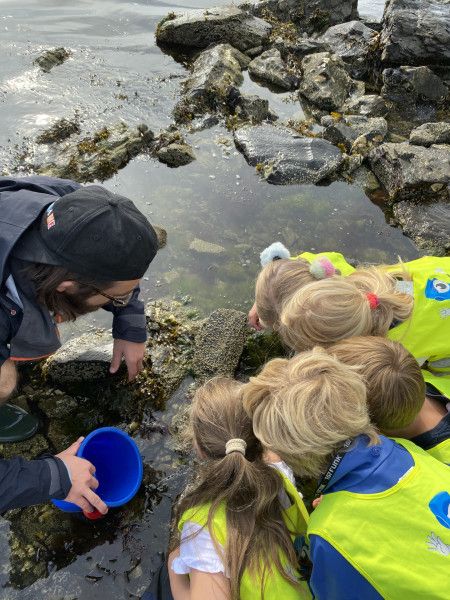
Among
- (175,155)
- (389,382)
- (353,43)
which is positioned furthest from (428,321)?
(353,43)

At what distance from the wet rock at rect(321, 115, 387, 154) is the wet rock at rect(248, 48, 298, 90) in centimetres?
148

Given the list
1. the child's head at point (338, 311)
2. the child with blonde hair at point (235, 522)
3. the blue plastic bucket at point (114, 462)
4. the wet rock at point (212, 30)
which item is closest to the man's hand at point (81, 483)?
the blue plastic bucket at point (114, 462)

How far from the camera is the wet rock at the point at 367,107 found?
6.58 m

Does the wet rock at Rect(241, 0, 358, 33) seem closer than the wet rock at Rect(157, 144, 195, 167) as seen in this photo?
No

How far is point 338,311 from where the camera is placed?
2.49 meters

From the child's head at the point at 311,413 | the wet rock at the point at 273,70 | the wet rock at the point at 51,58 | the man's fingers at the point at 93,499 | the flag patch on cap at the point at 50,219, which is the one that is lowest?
the man's fingers at the point at 93,499

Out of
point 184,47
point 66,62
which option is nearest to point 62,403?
point 66,62

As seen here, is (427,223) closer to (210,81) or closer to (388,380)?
(388,380)

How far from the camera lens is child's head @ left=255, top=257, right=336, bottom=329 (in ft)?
9.59

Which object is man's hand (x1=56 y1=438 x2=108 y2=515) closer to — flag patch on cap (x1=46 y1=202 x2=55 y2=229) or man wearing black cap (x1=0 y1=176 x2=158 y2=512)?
man wearing black cap (x1=0 y1=176 x2=158 y2=512)

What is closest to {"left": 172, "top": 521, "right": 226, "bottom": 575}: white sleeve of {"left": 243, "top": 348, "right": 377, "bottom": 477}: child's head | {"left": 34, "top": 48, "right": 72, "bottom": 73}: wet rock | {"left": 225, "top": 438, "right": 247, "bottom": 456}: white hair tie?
{"left": 225, "top": 438, "right": 247, "bottom": 456}: white hair tie

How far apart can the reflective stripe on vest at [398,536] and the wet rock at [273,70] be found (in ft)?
21.7

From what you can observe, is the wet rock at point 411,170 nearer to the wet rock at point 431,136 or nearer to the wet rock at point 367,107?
the wet rock at point 431,136

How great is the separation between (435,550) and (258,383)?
89 centimetres
